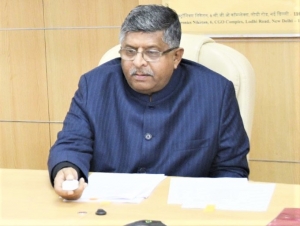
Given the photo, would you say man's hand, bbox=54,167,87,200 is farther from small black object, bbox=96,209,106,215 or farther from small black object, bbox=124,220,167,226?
small black object, bbox=124,220,167,226

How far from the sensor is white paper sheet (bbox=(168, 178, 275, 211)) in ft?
6.18

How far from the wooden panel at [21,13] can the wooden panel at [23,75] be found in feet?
0.20

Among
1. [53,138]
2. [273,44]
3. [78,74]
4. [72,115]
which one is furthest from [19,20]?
[72,115]

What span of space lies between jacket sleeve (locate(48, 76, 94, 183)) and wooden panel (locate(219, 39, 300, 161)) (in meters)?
1.54

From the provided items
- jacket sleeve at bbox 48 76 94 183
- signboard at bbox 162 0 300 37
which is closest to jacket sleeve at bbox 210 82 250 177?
jacket sleeve at bbox 48 76 94 183

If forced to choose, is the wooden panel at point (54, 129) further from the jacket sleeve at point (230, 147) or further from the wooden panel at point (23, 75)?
the jacket sleeve at point (230, 147)

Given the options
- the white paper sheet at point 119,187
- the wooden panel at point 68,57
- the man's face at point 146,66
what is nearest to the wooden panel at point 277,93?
the wooden panel at point 68,57

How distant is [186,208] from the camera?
6.14 feet

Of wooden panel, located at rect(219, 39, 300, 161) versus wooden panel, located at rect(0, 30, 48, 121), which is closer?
wooden panel, located at rect(219, 39, 300, 161)

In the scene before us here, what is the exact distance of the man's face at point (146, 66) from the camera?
2.49 meters

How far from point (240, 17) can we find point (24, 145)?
2.17m

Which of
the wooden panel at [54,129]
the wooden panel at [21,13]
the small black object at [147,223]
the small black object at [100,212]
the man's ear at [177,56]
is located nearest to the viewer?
the small black object at [147,223]

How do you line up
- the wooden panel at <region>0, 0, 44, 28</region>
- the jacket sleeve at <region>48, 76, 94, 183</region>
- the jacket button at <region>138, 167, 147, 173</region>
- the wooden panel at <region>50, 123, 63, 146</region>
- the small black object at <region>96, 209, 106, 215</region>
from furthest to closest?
1. the wooden panel at <region>50, 123, 63, 146</region>
2. the wooden panel at <region>0, 0, 44, 28</region>
3. the jacket button at <region>138, 167, 147, 173</region>
4. the jacket sleeve at <region>48, 76, 94, 183</region>
5. the small black object at <region>96, 209, 106, 215</region>

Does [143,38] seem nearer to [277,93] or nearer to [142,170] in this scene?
[142,170]
